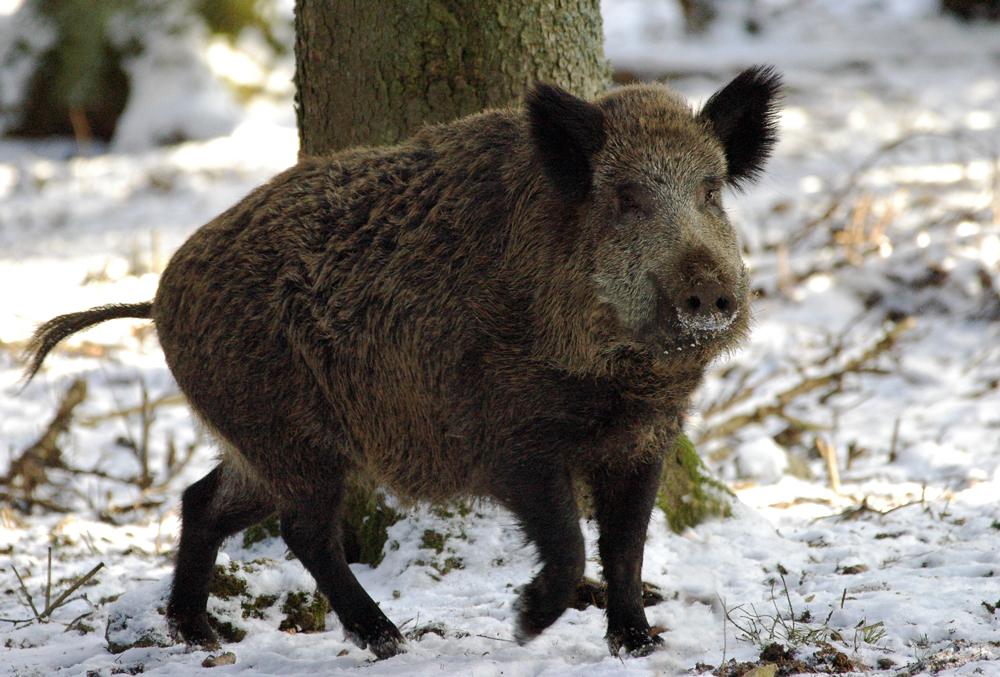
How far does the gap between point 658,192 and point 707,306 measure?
47 centimetres

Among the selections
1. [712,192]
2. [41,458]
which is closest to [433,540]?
[712,192]

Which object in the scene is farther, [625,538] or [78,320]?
[78,320]

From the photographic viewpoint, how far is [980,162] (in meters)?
8.91

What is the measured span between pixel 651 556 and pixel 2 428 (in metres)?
4.15

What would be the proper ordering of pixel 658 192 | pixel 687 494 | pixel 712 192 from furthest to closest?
pixel 687 494, pixel 712 192, pixel 658 192

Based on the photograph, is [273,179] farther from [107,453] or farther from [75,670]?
[107,453]

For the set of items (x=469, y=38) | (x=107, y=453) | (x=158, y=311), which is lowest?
(x=107, y=453)

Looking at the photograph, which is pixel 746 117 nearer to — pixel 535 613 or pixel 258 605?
pixel 535 613

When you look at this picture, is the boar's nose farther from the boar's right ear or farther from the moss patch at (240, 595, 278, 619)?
the moss patch at (240, 595, 278, 619)

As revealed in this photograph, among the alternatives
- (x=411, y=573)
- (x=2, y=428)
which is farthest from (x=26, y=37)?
(x=411, y=573)

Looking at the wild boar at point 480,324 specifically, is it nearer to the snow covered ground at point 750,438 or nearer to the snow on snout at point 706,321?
the snow on snout at point 706,321

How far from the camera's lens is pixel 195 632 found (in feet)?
10.8

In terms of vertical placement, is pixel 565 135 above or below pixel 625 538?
above

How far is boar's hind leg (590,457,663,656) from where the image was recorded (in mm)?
3125
